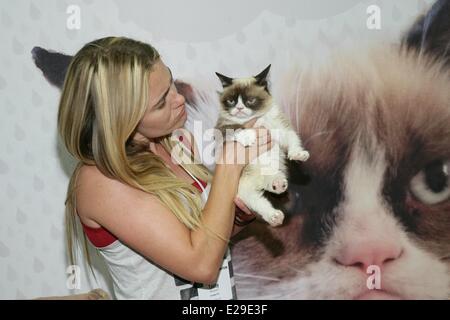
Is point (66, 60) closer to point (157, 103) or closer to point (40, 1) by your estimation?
point (40, 1)

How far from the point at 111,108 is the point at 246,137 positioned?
363 mm

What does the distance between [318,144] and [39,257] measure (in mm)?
1076

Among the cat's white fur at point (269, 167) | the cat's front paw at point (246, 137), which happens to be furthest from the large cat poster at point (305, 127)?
the cat's front paw at point (246, 137)

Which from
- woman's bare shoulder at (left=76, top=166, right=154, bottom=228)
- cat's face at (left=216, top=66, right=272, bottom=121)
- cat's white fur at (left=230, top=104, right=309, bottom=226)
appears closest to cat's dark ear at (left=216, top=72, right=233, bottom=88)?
cat's face at (left=216, top=66, right=272, bottom=121)

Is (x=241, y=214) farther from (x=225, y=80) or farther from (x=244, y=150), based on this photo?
A: (x=225, y=80)

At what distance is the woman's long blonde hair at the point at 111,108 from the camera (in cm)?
97

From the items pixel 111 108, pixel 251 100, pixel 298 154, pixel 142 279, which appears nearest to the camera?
pixel 111 108

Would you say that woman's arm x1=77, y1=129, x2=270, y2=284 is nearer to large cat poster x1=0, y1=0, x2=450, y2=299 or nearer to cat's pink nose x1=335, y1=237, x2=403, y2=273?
large cat poster x1=0, y1=0, x2=450, y2=299

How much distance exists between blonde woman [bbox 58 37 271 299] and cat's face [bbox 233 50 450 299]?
634 millimetres

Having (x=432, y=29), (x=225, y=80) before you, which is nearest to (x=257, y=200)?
(x=225, y=80)

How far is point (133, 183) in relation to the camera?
1000 mm

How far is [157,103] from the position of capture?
105 centimetres

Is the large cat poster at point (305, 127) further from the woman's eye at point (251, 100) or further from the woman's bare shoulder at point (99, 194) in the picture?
the woman's bare shoulder at point (99, 194)

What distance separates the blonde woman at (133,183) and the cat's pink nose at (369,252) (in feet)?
2.50
